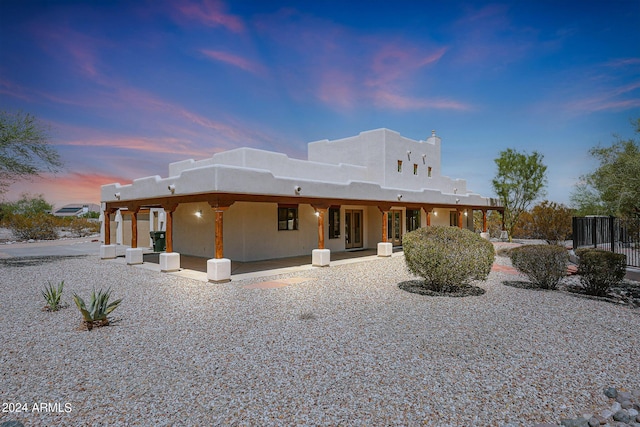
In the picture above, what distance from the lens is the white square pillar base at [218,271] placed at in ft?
32.0

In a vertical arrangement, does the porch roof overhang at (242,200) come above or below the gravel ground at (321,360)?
above

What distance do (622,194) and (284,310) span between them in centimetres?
989

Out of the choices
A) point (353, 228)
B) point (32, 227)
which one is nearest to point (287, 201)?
point (353, 228)

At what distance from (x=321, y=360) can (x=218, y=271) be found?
614cm

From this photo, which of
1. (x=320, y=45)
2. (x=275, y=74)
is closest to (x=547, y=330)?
(x=320, y=45)

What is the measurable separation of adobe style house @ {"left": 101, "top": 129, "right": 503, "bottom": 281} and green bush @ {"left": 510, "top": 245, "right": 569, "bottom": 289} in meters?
6.37

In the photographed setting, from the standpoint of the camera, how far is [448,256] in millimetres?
8000

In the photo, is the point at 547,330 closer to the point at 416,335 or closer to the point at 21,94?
the point at 416,335

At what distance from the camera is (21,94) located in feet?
55.0

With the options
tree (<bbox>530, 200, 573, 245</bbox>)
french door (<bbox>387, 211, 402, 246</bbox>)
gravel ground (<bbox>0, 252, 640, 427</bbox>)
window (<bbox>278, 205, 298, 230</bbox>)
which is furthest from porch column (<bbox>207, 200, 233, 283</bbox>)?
tree (<bbox>530, 200, 573, 245</bbox>)

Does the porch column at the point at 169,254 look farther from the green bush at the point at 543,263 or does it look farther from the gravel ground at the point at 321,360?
the green bush at the point at 543,263

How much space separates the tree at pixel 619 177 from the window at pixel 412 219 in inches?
334

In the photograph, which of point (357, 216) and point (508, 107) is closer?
point (357, 216)

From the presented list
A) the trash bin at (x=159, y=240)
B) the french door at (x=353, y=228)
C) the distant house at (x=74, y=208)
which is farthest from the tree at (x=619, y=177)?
the distant house at (x=74, y=208)
